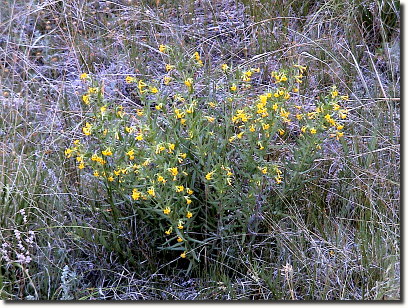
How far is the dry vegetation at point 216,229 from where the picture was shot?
107 inches

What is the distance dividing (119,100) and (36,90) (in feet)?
1.75

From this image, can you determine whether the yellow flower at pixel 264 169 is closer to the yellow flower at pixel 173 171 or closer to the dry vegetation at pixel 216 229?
the dry vegetation at pixel 216 229

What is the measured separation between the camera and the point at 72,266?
2895 millimetres

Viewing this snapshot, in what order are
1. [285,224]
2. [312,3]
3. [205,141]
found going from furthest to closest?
[312,3] < [285,224] < [205,141]

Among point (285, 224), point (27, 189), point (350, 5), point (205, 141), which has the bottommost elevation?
point (285, 224)

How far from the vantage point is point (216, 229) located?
2.85 m

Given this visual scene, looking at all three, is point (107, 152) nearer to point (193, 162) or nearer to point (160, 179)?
point (160, 179)

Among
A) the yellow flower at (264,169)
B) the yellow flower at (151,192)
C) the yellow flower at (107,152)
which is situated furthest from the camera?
the yellow flower at (264,169)

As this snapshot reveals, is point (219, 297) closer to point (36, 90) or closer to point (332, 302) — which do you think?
point (332, 302)

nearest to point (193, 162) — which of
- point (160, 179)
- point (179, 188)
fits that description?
point (179, 188)

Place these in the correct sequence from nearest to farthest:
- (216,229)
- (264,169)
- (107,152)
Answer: (107,152) < (264,169) < (216,229)

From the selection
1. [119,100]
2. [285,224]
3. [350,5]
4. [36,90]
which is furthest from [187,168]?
[350,5]

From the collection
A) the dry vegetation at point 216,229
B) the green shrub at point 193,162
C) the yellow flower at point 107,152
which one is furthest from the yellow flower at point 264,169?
the yellow flower at point 107,152

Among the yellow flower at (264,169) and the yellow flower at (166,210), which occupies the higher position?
the yellow flower at (264,169)
